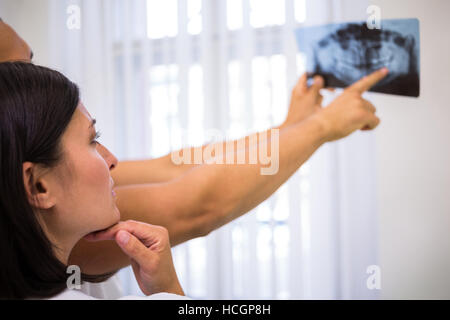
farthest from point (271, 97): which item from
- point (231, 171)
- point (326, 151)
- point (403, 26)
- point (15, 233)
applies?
point (15, 233)

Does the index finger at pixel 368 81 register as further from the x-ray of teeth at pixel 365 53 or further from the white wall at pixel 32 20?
the white wall at pixel 32 20

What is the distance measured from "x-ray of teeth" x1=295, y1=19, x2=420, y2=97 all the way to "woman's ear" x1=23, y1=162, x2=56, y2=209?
2.43ft

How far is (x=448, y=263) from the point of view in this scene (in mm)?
1333

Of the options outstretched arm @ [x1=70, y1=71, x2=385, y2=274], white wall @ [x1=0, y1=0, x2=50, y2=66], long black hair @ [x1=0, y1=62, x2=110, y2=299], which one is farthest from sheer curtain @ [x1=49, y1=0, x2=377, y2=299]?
long black hair @ [x1=0, y1=62, x2=110, y2=299]

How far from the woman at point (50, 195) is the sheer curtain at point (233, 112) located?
81 cm

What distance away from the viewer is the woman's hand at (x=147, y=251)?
2.01 feet

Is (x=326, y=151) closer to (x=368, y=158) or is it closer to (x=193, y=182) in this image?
(x=368, y=158)

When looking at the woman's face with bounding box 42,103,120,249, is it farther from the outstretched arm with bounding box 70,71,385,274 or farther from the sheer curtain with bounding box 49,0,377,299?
the sheer curtain with bounding box 49,0,377,299

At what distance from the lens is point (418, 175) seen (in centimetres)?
136

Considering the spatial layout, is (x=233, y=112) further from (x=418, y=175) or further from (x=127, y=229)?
(x=127, y=229)

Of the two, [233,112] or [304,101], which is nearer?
[304,101]

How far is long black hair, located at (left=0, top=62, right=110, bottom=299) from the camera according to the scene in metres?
0.52

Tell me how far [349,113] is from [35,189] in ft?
2.26

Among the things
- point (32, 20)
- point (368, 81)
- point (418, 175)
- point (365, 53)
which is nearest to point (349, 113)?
point (368, 81)
